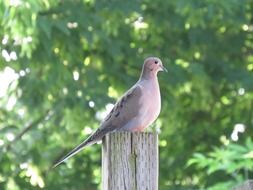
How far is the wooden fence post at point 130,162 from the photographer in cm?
359

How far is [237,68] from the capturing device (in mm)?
11695

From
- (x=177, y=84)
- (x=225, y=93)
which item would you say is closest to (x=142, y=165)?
(x=177, y=84)

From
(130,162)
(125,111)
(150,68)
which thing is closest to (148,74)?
(150,68)

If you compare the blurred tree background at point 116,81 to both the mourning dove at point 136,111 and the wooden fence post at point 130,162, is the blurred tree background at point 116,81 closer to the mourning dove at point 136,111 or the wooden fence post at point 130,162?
the mourning dove at point 136,111

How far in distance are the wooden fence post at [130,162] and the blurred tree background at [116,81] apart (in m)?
4.23

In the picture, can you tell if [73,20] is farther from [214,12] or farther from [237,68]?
[237,68]

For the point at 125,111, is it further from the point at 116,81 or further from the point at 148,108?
the point at 116,81

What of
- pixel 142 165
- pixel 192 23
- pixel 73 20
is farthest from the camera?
pixel 192 23

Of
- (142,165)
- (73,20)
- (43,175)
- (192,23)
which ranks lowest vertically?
(142,165)

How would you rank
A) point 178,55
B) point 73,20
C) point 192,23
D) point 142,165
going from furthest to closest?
1. point 178,55
2. point 192,23
3. point 73,20
4. point 142,165

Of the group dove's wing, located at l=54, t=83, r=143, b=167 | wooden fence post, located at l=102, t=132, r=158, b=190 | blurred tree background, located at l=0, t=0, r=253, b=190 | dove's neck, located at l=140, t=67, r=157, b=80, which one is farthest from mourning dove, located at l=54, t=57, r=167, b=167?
blurred tree background, located at l=0, t=0, r=253, b=190

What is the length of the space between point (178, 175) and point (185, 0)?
3.48 m

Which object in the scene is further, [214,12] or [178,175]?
[178,175]

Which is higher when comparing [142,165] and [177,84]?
[177,84]
